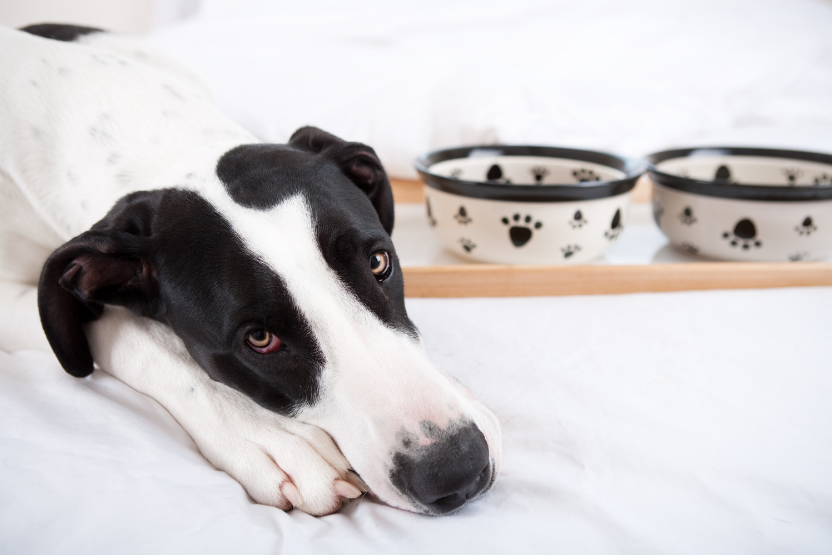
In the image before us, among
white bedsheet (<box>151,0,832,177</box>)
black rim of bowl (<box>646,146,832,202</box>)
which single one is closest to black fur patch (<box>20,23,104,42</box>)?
white bedsheet (<box>151,0,832,177</box>)

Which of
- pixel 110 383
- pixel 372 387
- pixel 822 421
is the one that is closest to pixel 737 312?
pixel 822 421

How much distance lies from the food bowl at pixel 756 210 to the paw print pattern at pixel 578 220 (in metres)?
0.36

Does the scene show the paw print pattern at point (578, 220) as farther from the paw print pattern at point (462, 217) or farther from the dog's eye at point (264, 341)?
the dog's eye at point (264, 341)

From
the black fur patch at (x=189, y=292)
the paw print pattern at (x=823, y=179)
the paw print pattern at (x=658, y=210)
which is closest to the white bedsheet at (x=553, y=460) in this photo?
the black fur patch at (x=189, y=292)

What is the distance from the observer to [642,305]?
1.47 m

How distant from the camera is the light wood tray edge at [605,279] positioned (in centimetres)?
158

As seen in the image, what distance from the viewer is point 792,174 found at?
1930 mm

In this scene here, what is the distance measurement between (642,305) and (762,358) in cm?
33

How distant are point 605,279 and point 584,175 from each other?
48 centimetres

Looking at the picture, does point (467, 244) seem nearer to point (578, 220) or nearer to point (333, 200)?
point (578, 220)

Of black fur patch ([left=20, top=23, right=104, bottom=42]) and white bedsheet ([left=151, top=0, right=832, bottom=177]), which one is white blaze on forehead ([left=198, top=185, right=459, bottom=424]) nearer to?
black fur patch ([left=20, top=23, right=104, bottom=42])

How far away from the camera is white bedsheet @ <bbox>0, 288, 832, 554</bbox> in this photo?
0.75 m

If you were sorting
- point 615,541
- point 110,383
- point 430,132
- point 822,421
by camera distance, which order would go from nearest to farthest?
point 615,541
point 822,421
point 110,383
point 430,132

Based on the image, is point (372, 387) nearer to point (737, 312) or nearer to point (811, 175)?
point (737, 312)
